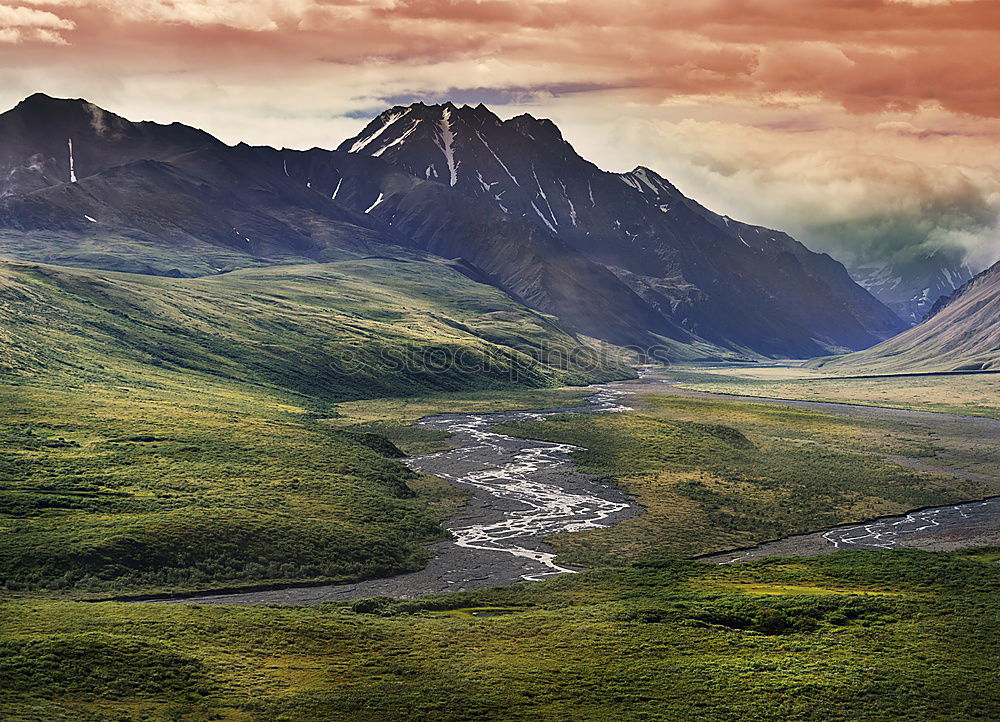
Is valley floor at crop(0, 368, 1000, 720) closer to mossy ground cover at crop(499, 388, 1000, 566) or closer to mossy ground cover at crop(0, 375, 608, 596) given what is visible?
mossy ground cover at crop(499, 388, 1000, 566)

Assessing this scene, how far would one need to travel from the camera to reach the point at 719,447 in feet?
620

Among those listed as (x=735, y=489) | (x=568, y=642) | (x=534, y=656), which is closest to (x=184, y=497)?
(x=568, y=642)

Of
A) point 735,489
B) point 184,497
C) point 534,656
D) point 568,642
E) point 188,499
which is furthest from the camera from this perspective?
point 735,489

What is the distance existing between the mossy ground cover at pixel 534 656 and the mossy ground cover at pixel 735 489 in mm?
25544

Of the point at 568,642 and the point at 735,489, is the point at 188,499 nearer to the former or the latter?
the point at 568,642

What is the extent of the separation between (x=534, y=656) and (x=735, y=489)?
8775cm

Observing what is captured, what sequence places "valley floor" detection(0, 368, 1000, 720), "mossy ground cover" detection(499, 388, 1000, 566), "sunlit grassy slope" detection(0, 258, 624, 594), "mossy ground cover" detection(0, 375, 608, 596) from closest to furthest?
"valley floor" detection(0, 368, 1000, 720) → "mossy ground cover" detection(0, 375, 608, 596) → "sunlit grassy slope" detection(0, 258, 624, 594) → "mossy ground cover" detection(499, 388, 1000, 566)

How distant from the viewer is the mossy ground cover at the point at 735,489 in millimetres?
117562

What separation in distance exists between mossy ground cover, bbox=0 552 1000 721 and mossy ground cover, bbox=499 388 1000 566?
25544 millimetres

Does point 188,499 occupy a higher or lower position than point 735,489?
higher

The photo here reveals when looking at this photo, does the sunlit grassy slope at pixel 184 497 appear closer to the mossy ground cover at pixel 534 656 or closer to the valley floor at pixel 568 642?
the valley floor at pixel 568 642

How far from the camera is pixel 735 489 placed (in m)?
149

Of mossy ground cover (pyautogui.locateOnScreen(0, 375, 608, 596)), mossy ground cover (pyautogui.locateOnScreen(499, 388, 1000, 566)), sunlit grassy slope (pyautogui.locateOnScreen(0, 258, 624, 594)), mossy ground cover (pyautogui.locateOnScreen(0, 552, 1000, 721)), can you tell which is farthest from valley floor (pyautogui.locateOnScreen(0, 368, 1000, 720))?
sunlit grassy slope (pyautogui.locateOnScreen(0, 258, 624, 594))

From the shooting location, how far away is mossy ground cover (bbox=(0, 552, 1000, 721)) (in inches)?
2356
